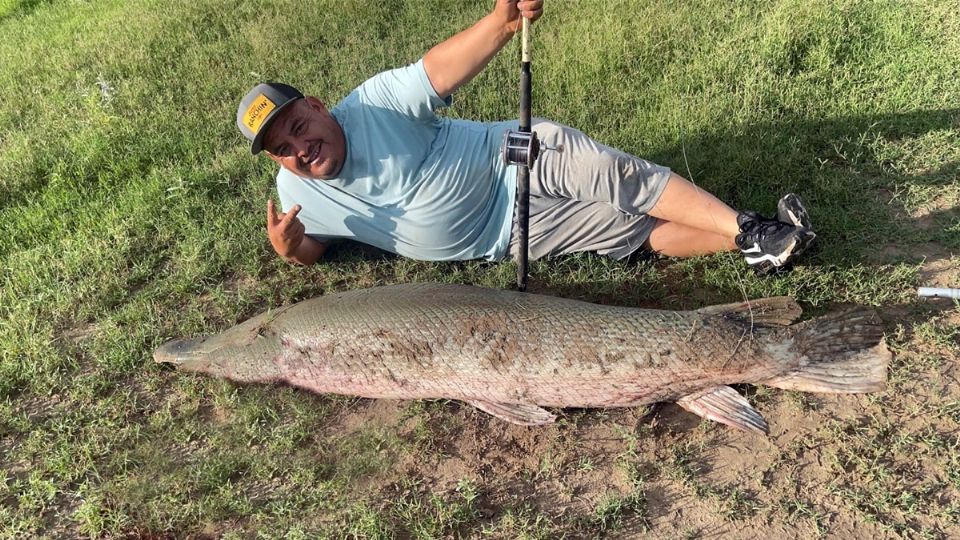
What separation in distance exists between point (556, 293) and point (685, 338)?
3.75ft

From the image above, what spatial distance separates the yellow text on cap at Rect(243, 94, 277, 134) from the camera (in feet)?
11.3

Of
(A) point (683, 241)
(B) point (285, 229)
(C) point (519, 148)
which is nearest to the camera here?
(C) point (519, 148)

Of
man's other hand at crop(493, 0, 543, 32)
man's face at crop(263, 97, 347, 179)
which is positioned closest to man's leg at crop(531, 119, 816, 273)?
man's other hand at crop(493, 0, 543, 32)

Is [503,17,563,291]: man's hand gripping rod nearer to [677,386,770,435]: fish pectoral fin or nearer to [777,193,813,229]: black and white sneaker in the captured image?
[677,386,770,435]: fish pectoral fin

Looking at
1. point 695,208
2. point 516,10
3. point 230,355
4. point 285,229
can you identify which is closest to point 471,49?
point 516,10

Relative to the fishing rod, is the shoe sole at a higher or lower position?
lower

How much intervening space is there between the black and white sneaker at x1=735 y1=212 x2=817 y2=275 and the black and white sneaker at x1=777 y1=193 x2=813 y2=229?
0.03m

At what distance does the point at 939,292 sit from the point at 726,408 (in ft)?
4.66

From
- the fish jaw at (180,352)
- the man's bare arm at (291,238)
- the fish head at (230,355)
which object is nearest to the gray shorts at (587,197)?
the man's bare arm at (291,238)

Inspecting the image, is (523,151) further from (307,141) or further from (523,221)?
(307,141)

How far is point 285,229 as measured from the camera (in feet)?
12.7

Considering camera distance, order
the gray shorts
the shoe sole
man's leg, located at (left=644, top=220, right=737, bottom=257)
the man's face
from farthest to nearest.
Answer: man's leg, located at (left=644, top=220, right=737, bottom=257) → the gray shorts → the shoe sole → the man's face

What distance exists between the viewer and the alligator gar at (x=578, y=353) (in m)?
3.21

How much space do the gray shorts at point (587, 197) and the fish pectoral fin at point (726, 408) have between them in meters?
1.27
